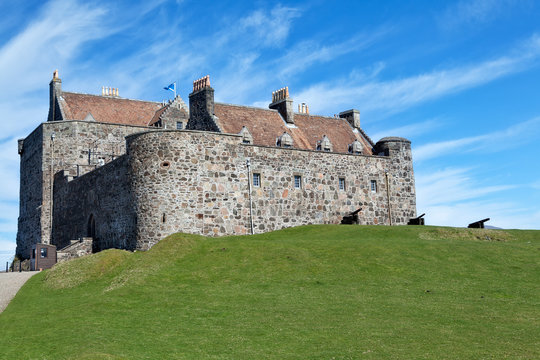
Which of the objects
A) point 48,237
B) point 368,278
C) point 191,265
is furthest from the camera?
point 48,237

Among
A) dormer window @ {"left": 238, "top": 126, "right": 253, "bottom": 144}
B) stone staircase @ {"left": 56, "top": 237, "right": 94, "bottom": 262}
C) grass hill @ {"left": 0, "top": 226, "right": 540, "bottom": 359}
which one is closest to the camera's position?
grass hill @ {"left": 0, "top": 226, "right": 540, "bottom": 359}

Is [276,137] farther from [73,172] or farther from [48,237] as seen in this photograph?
[48,237]

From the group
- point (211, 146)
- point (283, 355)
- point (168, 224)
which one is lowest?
point (283, 355)

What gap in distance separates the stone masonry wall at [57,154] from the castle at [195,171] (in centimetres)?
10

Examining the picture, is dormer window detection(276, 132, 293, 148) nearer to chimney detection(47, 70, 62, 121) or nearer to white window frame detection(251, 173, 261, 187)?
white window frame detection(251, 173, 261, 187)

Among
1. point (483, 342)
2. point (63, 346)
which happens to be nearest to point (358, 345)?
point (483, 342)

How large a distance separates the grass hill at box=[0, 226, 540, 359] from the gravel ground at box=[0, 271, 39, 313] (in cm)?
65

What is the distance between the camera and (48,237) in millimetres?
58031

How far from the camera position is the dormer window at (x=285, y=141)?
53.1 meters

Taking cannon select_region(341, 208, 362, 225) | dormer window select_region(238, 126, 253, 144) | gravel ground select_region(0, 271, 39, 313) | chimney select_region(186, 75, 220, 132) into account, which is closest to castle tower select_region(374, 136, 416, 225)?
cannon select_region(341, 208, 362, 225)

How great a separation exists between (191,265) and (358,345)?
15025 millimetres

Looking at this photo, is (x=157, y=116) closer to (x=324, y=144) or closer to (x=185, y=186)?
(x=324, y=144)

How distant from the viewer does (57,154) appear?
193 feet

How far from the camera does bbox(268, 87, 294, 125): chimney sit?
58250 millimetres
